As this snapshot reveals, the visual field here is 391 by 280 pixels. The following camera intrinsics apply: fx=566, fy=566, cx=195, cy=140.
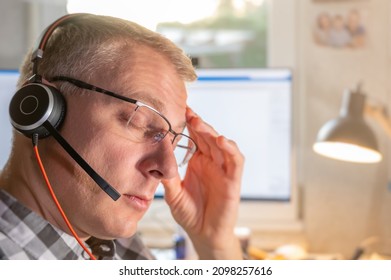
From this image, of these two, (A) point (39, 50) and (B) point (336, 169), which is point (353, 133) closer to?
(B) point (336, 169)

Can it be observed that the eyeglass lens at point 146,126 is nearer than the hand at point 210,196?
Yes

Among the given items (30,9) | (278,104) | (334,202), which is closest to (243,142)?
(278,104)

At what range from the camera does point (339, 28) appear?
128 centimetres

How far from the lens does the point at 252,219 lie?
1.33 meters

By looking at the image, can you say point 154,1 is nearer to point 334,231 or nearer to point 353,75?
point 353,75

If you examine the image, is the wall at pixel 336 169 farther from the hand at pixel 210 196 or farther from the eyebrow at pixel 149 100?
the eyebrow at pixel 149 100

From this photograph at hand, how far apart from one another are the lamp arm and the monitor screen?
180mm

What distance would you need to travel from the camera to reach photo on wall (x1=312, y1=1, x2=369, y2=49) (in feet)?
4.11

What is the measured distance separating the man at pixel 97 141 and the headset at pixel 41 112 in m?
0.01

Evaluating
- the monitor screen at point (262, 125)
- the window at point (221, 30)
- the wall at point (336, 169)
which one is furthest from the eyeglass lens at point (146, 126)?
the wall at point (336, 169)

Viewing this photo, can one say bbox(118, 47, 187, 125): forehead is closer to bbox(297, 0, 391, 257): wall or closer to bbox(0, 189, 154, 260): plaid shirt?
bbox(0, 189, 154, 260): plaid shirt

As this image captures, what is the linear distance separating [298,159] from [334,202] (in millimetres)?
131

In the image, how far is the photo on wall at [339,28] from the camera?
49.3 inches
